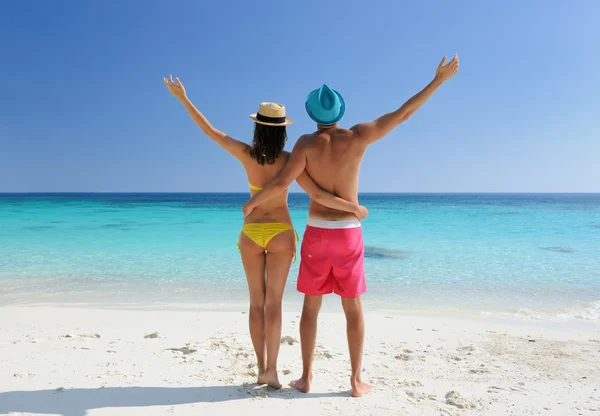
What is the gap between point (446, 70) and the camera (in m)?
2.58

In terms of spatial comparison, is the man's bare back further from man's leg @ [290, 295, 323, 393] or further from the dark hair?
man's leg @ [290, 295, 323, 393]

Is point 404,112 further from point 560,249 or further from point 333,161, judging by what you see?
point 560,249

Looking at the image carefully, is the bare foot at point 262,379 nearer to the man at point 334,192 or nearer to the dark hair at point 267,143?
the man at point 334,192

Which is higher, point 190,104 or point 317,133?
point 190,104

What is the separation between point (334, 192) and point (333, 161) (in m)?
0.19

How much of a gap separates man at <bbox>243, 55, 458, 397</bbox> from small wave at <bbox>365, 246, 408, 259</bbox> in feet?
23.0

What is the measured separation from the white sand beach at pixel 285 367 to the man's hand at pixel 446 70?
1.98m

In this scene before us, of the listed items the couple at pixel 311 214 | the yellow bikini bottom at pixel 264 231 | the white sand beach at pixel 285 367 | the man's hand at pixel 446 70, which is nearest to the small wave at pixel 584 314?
the white sand beach at pixel 285 367

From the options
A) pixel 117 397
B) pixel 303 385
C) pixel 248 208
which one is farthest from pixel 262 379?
pixel 248 208

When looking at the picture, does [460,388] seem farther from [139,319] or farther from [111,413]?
[139,319]

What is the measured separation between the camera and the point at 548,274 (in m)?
7.65

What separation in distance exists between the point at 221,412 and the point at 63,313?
337cm

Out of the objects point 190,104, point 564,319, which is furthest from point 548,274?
point 190,104

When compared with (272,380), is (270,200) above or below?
above
